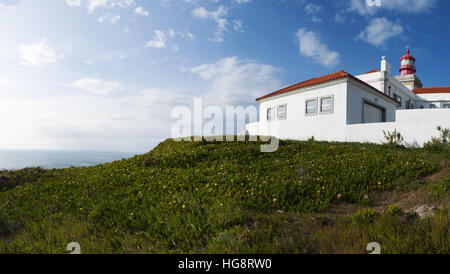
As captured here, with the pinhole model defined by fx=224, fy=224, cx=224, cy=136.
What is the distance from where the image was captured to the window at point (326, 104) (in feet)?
63.2

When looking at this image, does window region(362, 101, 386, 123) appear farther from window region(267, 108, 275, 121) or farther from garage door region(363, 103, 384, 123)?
window region(267, 108, 275, 121)

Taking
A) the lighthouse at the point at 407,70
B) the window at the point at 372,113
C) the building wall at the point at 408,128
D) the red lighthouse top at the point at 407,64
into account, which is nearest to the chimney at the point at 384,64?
the window at the point at 372,113

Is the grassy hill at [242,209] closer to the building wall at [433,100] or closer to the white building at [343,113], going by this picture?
the white building at [343,113]

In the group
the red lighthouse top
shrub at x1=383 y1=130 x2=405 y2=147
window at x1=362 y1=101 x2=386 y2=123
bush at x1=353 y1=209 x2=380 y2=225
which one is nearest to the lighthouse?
the red lighthouse top

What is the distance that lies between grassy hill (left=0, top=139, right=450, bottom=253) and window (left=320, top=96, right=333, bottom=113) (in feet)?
37.3

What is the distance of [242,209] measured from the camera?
464cm

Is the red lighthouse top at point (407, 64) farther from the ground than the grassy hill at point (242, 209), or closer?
farther from the ground

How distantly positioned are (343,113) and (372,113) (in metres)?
5.54

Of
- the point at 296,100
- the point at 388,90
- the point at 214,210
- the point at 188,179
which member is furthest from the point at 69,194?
the point at 388,90

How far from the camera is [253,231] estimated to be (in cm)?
347

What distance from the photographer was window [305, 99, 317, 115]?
805 inches

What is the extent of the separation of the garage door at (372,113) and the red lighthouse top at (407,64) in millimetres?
28253

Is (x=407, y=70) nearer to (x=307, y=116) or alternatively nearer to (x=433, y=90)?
(x=433, y=90)
